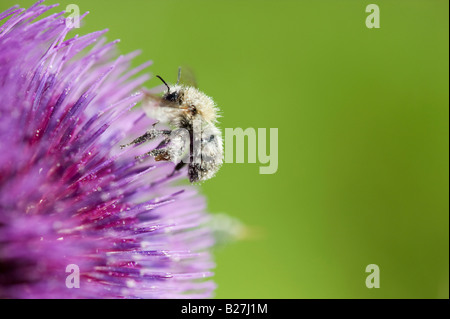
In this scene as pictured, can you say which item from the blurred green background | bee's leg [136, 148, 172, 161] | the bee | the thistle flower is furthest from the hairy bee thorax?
the blurred green background

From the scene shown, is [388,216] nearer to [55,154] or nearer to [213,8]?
[213,8]

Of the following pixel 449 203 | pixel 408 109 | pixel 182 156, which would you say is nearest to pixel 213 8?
pixel 408 109

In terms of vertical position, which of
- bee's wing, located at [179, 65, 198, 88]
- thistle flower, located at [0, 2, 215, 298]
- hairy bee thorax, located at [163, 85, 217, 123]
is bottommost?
thistle flower, located at [0, 2, 215, 298]

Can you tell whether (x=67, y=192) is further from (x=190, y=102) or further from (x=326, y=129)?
(x=326, y=129)

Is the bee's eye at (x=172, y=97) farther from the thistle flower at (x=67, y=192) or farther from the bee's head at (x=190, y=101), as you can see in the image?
the thistle flower at (x=67, y=192)

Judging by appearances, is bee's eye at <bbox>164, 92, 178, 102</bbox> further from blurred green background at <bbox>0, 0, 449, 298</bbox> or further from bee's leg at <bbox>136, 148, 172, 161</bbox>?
blurred green background at <bbox>0, 0, 449, 298</bbox>

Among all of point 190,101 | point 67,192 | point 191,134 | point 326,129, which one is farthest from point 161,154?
point 326,129

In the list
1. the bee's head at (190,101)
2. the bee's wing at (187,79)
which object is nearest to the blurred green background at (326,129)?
the bee's wing at (187,79)
